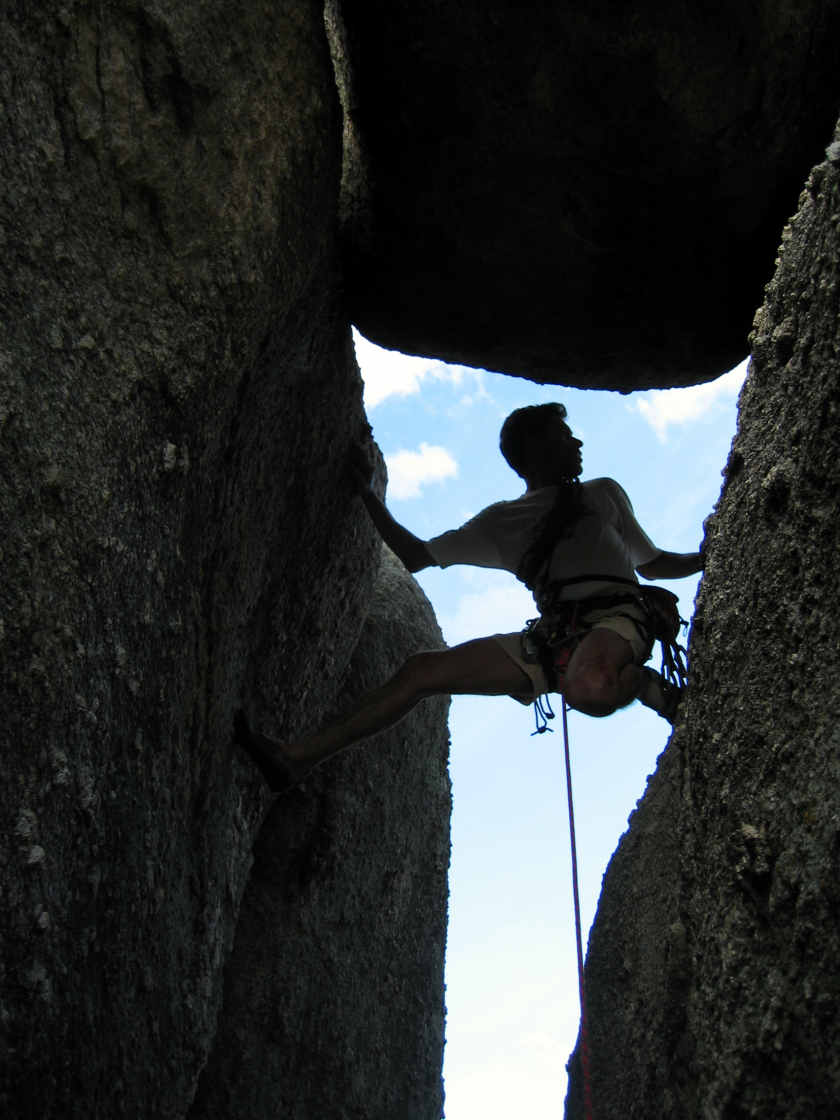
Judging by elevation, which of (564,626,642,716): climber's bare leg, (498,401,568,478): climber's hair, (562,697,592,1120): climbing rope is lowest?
(562,697,592,1120): climbing rope

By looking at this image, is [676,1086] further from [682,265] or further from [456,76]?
[456,76]

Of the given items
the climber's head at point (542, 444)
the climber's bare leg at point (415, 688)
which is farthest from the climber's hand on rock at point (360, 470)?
the climber's bare leg at point (415, 688)

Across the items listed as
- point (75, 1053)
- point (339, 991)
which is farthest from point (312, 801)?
point (75, 1053)

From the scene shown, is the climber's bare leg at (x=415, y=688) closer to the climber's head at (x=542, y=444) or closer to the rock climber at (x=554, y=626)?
the rock climber at (x=554, y=626)

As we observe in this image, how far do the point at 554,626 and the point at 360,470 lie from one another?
1.13 meters

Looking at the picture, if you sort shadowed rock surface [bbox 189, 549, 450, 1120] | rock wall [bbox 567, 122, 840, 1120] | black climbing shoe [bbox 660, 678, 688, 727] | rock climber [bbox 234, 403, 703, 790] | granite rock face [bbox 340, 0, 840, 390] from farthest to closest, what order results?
shadowed rock surface [bbox 189, 549, 450, 1120] → black climbing shoe [bbox 660, 678, 688, 727] → rock climber [bbox 234, 403, 703, 790] → granite rock face [bbox 340, 0, 840, 390] → rock wall [bbox 567, 122, 840, 1120]

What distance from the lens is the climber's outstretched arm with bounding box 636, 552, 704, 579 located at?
4.24 metres

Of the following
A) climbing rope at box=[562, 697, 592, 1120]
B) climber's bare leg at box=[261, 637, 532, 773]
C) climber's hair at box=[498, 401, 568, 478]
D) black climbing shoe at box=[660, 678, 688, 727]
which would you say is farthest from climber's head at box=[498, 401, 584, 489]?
climbing rope at box=[562, 697, 592, 1120]

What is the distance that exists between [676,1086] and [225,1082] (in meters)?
1.91

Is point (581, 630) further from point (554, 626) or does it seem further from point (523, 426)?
point (523, 426)

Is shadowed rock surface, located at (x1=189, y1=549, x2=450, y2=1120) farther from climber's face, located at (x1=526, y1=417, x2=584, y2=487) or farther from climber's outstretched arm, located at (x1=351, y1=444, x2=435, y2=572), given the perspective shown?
climber's face, located at (x1=526, y1=417, x2=584, y2=487)

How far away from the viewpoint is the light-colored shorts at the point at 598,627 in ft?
11.7

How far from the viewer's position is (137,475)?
8.67 ft

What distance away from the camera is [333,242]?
375 cm
